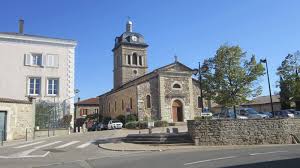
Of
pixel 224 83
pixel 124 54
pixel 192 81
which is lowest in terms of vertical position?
pixel 224 83

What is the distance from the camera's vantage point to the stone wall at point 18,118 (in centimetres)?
2142

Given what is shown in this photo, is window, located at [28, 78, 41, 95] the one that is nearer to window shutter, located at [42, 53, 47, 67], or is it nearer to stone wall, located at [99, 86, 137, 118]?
window shutter, located at [42, 53, 47, 67]

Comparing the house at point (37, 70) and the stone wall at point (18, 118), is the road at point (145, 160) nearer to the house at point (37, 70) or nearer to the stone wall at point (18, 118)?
the stone wall at point (18, 118)

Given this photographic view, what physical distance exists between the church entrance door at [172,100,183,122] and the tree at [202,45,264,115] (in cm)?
1817

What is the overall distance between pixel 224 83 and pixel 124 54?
114ft

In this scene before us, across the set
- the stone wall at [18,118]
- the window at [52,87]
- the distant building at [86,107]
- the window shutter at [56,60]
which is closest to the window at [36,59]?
the window shutter at [56,60]

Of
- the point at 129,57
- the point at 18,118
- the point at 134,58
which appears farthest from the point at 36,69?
the point at 134,58

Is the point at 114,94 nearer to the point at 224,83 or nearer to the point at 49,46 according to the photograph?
the point at 49,46

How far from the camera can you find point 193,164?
1018 cm

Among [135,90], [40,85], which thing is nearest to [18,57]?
[40,85]

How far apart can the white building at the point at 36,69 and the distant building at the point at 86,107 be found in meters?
30.5

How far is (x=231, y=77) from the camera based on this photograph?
21.5 metres

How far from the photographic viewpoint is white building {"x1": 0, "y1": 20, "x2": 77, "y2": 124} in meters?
28.2

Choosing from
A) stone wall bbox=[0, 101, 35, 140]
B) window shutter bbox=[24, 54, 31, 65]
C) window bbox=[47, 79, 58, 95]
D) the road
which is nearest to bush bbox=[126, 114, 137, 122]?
window bbox=[47, 79, 58, 95]
